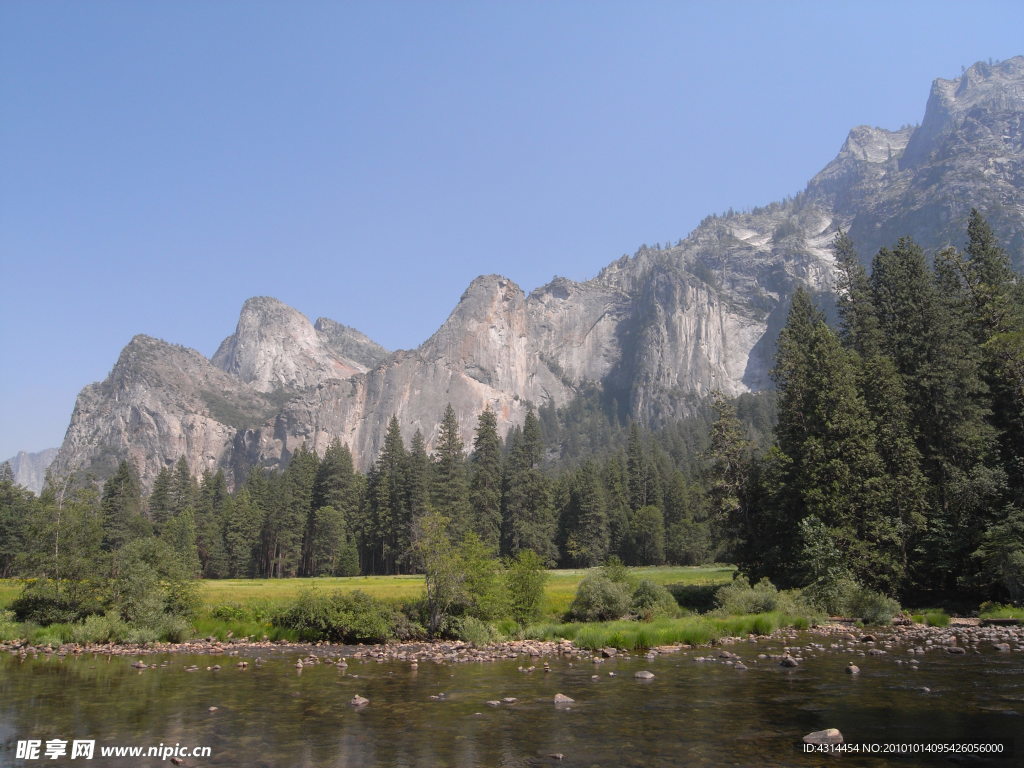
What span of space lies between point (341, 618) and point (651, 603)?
58.1ft

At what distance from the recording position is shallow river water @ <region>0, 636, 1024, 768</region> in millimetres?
13984

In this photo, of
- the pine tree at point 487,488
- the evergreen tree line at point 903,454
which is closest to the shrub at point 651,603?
the evergreen tree line at point 903,454

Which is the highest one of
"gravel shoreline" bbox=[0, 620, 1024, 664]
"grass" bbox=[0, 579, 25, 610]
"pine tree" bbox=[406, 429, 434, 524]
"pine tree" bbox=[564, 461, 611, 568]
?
"pine tree" bbox=[406, 429, 434, 524]

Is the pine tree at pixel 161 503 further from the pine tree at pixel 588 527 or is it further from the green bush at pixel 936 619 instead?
the green bush at pixel 936 619

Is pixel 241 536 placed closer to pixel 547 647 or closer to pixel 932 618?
pixel 547 647

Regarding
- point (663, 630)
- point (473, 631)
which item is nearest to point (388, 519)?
point (473, 631)

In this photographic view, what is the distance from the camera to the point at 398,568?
95375 millimetres

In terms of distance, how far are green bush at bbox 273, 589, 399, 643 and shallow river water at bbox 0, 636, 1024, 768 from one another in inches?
278

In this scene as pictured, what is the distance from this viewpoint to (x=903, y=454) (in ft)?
139

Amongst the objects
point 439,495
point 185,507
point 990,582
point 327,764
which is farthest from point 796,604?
point 185,507

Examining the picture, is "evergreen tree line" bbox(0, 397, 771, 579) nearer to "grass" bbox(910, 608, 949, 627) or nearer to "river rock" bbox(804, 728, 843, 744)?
"grass" bbox(910, 608, 949, 627)

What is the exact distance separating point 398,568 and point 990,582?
246 ft

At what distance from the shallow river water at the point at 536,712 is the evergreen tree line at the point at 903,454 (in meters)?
15.8

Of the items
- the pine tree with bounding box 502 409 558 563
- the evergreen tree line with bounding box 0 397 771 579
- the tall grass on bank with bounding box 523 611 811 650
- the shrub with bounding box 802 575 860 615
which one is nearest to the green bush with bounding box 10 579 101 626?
the tall grass on bank with bounding box 523 611 811 650
